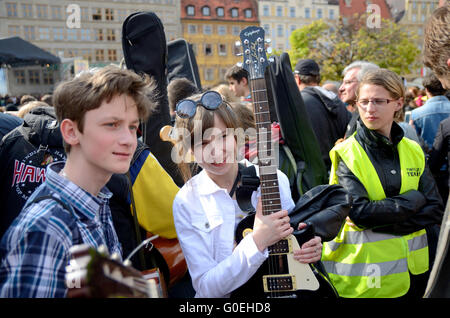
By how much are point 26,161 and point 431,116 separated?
13.9 feet

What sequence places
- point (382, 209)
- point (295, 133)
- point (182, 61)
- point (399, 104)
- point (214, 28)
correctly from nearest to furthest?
point (382, 209)
point (399, 104)
point (295, 133)
point (182, 61)
point (214, 28)

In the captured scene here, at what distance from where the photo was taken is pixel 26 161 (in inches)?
90.2

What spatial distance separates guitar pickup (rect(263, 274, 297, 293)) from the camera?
6.39ft

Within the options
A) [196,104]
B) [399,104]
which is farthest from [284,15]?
[196,104]

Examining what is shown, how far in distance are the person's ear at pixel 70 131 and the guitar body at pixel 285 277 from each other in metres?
0.91

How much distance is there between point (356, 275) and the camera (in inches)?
105

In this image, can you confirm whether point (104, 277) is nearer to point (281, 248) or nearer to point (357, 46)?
point (281, 248)

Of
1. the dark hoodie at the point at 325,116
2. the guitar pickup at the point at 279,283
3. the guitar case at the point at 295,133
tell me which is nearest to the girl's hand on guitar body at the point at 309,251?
the guitar pickup at the point at 279,283

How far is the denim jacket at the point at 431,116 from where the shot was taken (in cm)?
462

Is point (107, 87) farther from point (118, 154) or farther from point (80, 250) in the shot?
point (80, 250)

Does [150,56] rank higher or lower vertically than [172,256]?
higher

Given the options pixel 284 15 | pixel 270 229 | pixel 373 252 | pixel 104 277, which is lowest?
pixel 373 252

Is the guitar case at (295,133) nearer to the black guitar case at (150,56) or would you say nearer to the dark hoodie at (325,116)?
the dark hoodie at (325,116)

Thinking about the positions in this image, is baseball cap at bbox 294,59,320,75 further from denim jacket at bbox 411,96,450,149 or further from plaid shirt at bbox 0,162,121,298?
plaid shirt at bbox 0,162,121,298
